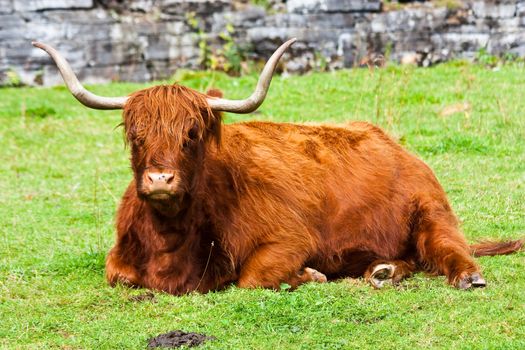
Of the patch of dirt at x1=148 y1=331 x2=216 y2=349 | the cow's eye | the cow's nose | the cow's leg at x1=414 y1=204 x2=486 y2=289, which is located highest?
the cow's eye

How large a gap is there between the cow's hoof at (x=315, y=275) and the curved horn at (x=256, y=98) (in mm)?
1188

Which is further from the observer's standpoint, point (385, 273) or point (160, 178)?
point (385, 273)

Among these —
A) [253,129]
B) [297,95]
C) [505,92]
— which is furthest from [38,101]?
[253,129]

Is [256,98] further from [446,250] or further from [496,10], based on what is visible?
[496,10]

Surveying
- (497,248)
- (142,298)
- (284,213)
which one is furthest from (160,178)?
(497,248)

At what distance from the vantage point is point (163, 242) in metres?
6.69

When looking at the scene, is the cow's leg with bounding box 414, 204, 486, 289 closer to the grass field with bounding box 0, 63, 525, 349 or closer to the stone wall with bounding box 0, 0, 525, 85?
the grass field with bounding box 0, 63, 525, 349

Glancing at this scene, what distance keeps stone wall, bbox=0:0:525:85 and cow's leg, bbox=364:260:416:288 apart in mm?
10605

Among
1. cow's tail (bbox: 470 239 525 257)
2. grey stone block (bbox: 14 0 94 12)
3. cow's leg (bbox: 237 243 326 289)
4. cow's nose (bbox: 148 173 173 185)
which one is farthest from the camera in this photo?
grey stone block (bbox: 14 0 94 12)

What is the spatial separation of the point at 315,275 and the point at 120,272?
4.41 ft

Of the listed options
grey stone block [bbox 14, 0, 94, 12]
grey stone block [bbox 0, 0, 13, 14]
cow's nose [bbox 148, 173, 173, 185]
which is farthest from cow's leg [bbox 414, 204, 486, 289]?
grey stone block [bbox 0, 0, 13, 14]

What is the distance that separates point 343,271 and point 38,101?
9.37m

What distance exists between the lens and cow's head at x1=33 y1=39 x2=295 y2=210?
623 cm

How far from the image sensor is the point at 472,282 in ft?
21.6
